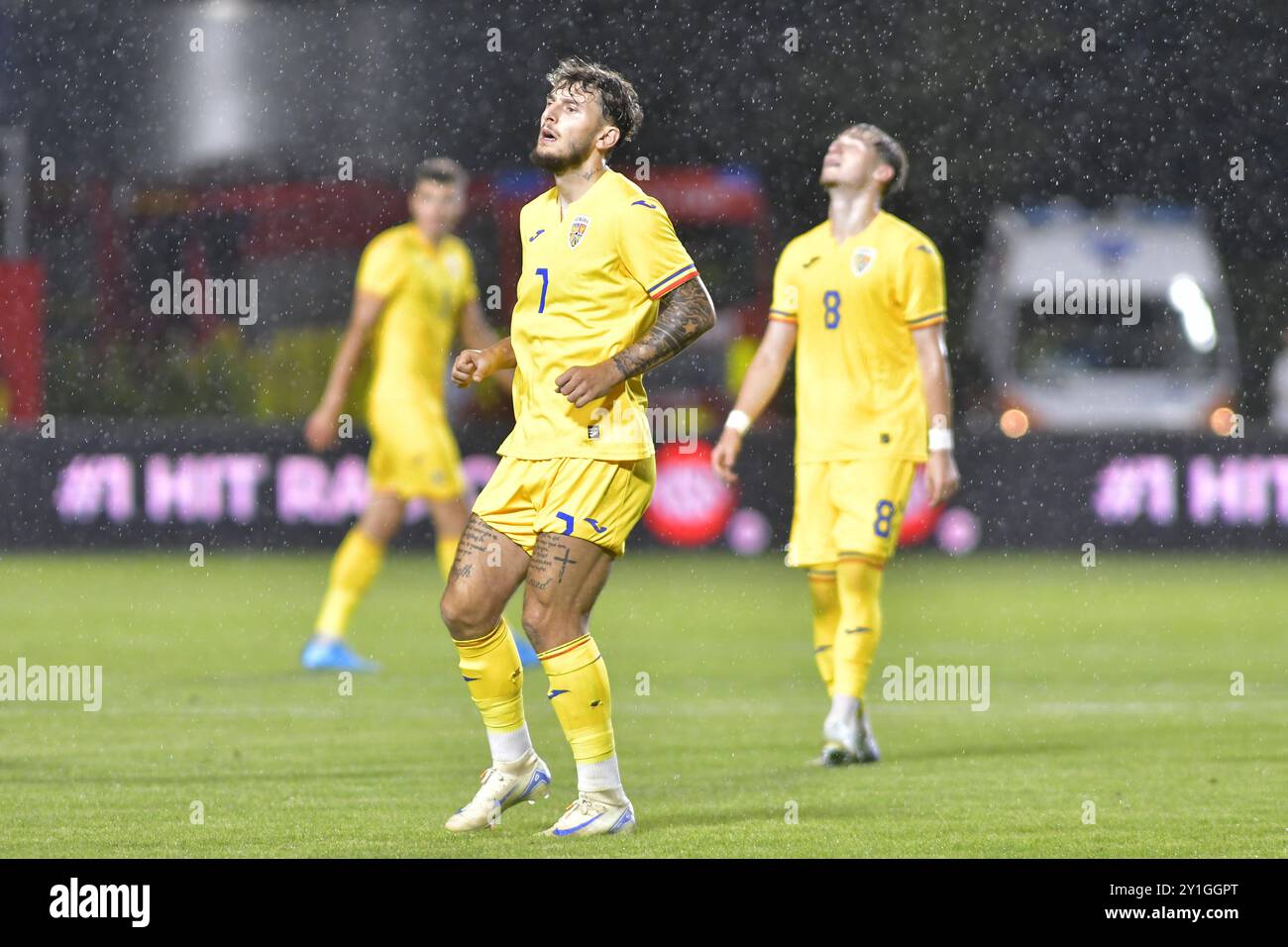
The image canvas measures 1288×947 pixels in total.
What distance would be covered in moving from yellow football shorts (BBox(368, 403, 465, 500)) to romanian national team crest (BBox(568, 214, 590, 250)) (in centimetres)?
532

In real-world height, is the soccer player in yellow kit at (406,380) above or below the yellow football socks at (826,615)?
above

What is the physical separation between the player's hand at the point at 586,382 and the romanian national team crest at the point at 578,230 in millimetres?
416

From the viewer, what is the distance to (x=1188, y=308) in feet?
85.5

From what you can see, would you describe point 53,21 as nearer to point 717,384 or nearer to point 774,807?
point 717,384

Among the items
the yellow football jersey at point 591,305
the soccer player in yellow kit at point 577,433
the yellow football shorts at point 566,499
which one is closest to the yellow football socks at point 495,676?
the soccer player in yellow kit at point 577,433

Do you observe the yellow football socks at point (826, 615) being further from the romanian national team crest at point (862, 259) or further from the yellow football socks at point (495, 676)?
the yellow football socks at point (495, 676)

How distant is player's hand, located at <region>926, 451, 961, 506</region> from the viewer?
28.8 ft

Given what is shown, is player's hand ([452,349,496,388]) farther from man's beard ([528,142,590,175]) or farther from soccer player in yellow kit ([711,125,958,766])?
soccer player in yellow kit ([711,125,958,766])

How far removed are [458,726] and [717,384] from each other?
14265mm

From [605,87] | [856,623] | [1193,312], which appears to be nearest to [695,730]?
[856,623]

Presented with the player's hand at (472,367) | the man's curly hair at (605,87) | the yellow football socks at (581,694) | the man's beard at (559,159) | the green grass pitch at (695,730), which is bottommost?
the green grass pitch at (695,730)

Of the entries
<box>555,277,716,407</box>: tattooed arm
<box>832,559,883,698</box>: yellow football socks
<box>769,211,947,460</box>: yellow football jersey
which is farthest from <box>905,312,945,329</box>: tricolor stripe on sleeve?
<box>555,277,716,407</box>: tattooed arm

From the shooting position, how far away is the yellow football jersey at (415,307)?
12.3m

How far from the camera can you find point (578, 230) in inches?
268
